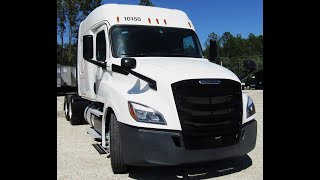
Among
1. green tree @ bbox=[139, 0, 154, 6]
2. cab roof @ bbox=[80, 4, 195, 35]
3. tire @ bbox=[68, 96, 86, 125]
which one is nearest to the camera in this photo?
cab roof @ bbox=[80, 4, 195, 35]

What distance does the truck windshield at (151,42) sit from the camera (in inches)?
239

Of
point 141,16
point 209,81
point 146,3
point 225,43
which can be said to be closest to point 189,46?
point 141,16

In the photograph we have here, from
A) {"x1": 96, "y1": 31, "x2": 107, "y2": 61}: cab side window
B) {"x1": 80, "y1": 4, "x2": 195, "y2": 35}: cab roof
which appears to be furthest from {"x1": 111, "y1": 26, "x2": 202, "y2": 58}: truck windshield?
{"x1": 96, "y1": 31, "x2": 107, "y2": 61}: cab side window

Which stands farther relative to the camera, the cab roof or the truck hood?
the cab roof

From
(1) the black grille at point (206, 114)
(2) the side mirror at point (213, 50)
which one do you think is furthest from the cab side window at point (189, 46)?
(1) the black grille at point (206, 114)

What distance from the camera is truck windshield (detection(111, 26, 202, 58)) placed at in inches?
239

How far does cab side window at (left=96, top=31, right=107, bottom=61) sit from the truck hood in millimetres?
942

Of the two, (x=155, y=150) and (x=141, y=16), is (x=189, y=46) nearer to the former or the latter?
(x=141, y=16)

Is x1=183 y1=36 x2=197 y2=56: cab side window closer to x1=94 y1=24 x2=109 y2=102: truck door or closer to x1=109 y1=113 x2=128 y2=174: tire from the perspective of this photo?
x1=94 y1=24 x2=109 y2=102: truck door

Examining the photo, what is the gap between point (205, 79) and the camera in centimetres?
485

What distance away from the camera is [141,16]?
6.60 meters

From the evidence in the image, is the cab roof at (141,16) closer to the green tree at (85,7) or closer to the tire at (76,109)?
the tire at (76,109)
